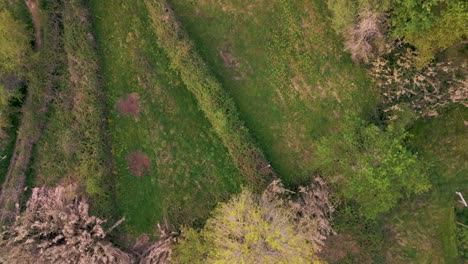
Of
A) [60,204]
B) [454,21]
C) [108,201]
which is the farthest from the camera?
[108,201]

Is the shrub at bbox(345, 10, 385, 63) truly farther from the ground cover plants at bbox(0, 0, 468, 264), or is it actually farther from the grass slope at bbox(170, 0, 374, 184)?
the grass slope at bbox(170, 0, 374, 184)

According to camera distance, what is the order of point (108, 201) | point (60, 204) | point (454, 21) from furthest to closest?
point (108, 201) → point (60, 204) → point (454, 21)

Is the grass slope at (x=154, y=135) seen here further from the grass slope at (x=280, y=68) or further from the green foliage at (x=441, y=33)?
the green foliage at (x=441, y=33)

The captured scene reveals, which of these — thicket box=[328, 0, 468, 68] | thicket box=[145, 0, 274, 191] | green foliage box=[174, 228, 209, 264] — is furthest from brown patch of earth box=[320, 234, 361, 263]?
thicket box=[328, 0, 468, 68]

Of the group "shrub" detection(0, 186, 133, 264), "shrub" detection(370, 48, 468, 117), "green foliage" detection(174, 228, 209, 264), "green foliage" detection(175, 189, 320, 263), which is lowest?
"shrub" detection(0, 186, 133, 264)

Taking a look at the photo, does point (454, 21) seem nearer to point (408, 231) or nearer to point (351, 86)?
point (351, 86)

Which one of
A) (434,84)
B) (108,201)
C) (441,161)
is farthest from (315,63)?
(108,201)

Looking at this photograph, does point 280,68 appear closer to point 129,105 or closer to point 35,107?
point 129,105
